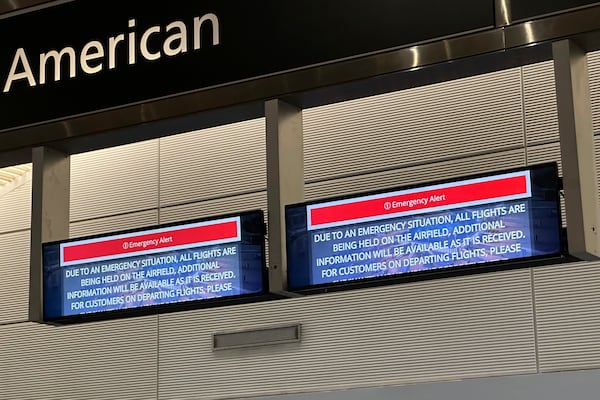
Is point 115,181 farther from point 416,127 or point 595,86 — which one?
point 595,86

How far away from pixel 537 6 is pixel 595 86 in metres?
1.61

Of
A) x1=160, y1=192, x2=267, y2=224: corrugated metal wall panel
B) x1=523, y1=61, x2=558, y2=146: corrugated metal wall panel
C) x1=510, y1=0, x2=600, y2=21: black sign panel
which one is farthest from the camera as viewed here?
x1=160, y1=192, x2=267, y2=224: corrugated metal wall panel

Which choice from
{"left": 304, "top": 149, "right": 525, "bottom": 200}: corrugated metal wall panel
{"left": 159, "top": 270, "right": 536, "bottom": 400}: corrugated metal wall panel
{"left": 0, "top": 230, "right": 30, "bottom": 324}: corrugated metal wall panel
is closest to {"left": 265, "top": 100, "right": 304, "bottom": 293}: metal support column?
{"left": 304, "top": 149, "right": 525, "bottom": 200}: corrugated metal wall panel

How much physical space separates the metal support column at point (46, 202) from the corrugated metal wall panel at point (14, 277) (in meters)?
2.18

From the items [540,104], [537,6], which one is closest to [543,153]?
[540,104]

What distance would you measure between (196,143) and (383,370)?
6.18 feet

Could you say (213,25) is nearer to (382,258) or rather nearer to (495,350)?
(382,258)

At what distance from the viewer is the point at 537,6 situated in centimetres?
423

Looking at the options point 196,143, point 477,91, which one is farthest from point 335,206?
point 196,143

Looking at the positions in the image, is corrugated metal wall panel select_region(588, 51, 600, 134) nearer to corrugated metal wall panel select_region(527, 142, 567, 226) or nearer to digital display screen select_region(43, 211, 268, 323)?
corrugated metal wall panel select_region(527, 142, 567, 226)

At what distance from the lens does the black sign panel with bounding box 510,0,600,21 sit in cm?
418

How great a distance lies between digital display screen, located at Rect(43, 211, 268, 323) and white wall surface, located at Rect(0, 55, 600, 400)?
5.25ft

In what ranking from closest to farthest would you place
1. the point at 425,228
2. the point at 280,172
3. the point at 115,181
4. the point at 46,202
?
the point at 425,228, the point at 280,172, the point at 46,202, the point at 115,181

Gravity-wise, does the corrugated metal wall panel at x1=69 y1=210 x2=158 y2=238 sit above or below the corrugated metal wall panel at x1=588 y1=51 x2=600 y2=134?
below
